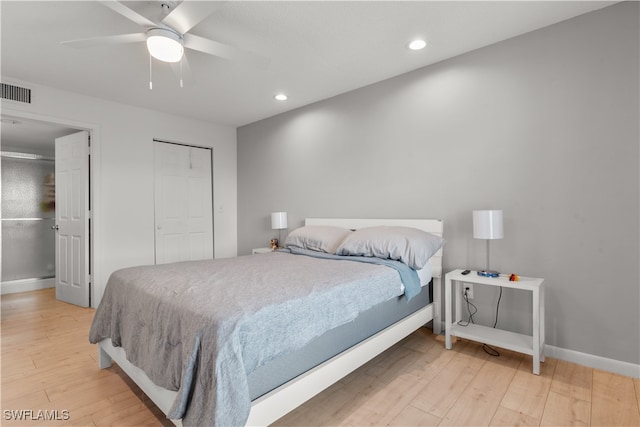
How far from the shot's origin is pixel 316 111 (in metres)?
3.92

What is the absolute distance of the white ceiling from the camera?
2.11 metres

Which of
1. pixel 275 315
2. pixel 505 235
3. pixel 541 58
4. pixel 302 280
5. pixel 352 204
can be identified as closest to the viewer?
pixel 275 315

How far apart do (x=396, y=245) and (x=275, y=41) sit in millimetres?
1893

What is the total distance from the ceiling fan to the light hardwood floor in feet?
6.96

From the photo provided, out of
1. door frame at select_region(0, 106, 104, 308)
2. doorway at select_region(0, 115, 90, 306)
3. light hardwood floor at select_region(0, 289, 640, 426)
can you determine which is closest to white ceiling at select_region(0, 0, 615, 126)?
door frame at select_region(0, 106, 104, 308)

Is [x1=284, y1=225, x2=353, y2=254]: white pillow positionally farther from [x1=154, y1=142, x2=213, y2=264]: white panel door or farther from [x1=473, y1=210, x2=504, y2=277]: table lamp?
[x1=154, y1=142, x2=213, y2=264]: white panel door

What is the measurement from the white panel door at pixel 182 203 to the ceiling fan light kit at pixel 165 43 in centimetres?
256

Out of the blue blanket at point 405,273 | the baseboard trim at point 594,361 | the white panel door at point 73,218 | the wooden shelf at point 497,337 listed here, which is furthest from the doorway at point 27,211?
the baseboard trim at point 594,361

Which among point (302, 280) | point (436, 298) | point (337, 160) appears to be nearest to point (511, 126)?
point (436, 298)

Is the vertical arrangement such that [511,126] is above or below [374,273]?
above

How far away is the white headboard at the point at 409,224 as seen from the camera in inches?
110

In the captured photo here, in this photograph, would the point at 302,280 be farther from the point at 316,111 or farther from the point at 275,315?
the point at 316,111

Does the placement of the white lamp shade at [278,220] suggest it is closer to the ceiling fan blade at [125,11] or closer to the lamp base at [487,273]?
the lamp base at [487,273]

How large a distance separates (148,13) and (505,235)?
3103 millimetres
